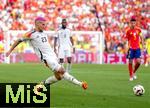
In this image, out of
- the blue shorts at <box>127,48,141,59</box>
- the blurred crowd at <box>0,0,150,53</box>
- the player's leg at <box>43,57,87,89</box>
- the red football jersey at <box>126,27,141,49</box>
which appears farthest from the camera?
the blurred crowd at <box>0,0,150,53</box>

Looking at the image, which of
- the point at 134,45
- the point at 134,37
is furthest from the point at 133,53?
the point at 134,37

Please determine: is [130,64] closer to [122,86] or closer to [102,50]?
[122,86]

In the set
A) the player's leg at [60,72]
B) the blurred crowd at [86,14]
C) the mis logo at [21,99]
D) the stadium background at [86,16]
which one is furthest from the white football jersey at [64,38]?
the blurred crowd at [86,14]

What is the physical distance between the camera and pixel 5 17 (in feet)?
141

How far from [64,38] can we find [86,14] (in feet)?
61.0

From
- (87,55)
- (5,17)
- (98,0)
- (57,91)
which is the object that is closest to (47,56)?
(57,91)

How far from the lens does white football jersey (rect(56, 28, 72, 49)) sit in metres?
26.2

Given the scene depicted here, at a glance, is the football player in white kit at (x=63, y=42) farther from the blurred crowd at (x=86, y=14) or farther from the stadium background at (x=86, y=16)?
the blurred crowd at (x=86, y=14)

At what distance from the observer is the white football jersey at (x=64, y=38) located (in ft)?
85.9

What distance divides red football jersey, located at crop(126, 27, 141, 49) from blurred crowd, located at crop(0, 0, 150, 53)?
62.4 feet

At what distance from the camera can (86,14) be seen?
44.8 metres

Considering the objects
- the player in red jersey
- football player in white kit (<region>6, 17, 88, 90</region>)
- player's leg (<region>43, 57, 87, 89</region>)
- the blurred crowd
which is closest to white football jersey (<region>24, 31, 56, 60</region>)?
football player in white kit (<region>6, 17, 88, 90</region>)

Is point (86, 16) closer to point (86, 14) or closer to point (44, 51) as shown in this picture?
point (86, 14)

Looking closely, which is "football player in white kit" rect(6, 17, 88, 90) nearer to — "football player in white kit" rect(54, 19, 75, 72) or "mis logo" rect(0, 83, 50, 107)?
"mis logo" rect(0, 83, 50, 107)
